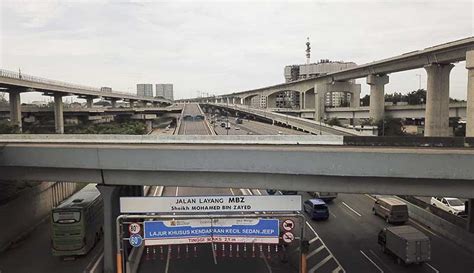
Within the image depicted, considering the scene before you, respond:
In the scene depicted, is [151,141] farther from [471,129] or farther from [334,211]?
[471,129]

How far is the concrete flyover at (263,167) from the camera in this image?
624 inches

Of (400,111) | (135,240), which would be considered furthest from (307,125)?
(135,240)

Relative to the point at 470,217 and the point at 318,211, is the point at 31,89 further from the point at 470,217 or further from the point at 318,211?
the point at 470,217

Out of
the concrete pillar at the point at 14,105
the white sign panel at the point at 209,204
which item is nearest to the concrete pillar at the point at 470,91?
the white sign panel at the point at 209,204

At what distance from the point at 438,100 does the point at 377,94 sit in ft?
73.8

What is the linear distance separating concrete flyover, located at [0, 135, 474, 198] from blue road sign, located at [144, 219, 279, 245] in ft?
5.55

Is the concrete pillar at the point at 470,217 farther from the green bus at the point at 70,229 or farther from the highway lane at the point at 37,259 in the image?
the green bus at the point at 70,229

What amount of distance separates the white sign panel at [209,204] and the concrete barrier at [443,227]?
1126cm

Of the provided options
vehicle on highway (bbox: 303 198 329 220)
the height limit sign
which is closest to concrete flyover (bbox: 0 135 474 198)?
the height limit sign

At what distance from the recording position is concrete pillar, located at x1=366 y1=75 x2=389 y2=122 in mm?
72625

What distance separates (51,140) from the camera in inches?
894

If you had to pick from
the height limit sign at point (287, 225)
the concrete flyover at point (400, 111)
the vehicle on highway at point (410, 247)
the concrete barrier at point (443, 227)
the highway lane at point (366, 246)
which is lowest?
the highway lane at point (366, 246)

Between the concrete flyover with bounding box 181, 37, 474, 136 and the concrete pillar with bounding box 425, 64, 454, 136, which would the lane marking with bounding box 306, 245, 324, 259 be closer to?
the concrete flyover with bounding box 181, 37, 474, 136

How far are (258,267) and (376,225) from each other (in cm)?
1076
